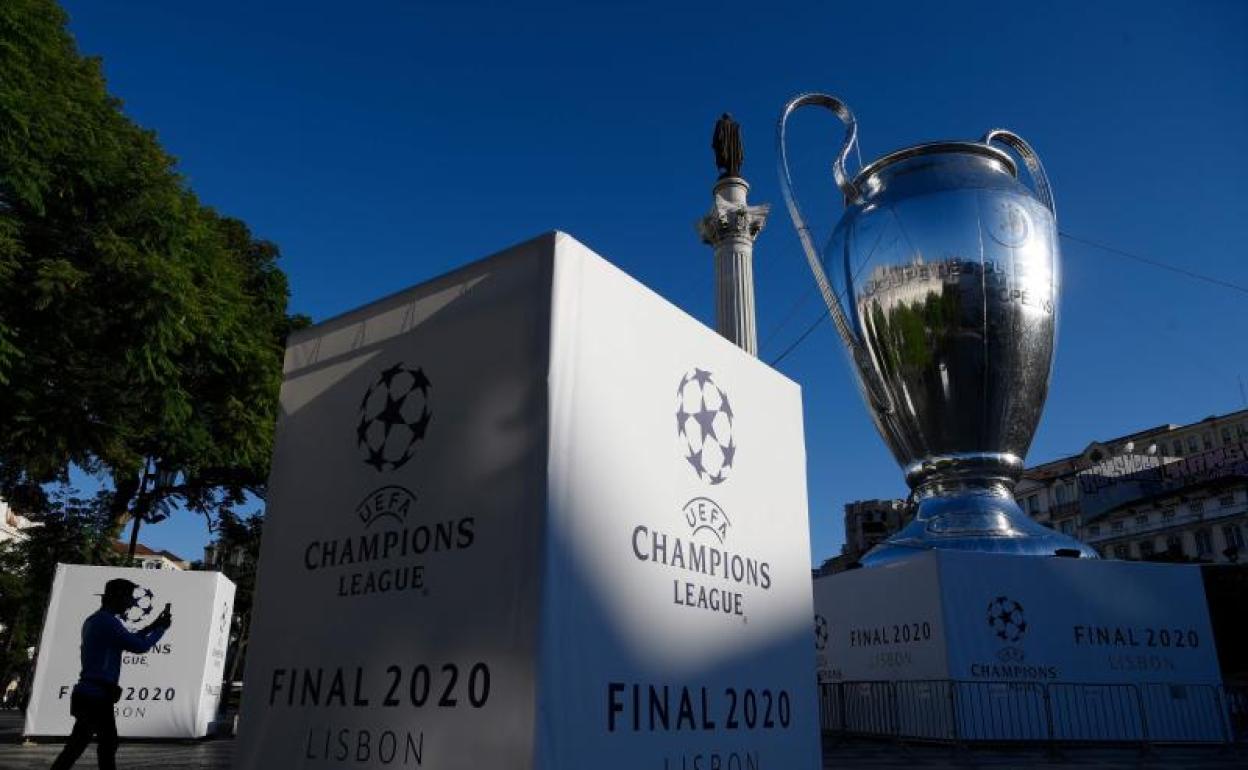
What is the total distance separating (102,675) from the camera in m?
5.72

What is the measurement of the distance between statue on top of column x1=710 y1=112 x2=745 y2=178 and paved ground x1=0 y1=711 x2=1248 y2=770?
11.7m

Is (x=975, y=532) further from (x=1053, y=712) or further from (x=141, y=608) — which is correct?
(x=141, y=608)

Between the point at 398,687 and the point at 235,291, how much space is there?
16.2 meters

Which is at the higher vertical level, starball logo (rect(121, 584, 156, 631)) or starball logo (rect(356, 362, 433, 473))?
starball logo (rect(121, 584, 156, 631))

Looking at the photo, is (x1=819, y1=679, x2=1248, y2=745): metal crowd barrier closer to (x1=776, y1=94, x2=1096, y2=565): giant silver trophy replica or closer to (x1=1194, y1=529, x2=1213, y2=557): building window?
(x1=776, y1=94, x2=1096, y2=565): giant silver trophy replica

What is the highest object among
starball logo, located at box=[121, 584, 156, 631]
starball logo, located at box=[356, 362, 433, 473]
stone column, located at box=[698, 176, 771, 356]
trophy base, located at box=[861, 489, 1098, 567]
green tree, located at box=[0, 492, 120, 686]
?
stone column, located at box=[698, 176, 771, 356]

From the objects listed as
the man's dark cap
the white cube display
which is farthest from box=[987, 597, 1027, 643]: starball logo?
the white cube display

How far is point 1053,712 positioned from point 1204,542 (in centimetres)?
5362

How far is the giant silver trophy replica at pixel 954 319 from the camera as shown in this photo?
1359 centimetres

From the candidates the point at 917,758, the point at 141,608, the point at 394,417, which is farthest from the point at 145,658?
the point at 394,417

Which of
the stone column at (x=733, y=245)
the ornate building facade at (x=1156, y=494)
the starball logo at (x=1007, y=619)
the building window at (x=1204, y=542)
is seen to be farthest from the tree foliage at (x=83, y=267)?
the building window at (x=1204, y=542)

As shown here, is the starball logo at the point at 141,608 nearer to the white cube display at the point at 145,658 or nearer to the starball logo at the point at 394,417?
the white cube display at the point at 145,658

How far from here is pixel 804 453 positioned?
181 inches

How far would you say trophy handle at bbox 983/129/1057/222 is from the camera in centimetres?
1569
